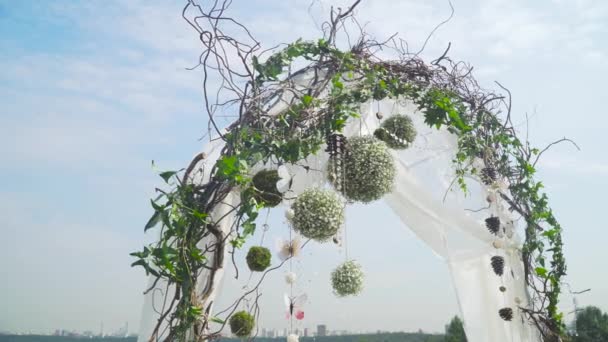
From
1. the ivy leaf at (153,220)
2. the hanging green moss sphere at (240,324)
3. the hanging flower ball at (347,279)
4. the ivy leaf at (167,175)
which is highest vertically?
the ivy leaf at (167,175)

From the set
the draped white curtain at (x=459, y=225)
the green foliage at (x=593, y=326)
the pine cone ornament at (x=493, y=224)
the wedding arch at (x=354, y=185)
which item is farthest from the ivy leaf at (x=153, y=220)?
the green foliage at (x=593, y=326)

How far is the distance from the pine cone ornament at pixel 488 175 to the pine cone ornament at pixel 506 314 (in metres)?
0.73

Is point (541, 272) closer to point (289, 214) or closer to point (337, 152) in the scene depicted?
point (337, 152)

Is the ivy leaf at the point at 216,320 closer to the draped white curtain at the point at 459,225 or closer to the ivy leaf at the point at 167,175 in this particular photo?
the ivy leaf at the point at 167,175

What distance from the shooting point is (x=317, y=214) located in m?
2.18

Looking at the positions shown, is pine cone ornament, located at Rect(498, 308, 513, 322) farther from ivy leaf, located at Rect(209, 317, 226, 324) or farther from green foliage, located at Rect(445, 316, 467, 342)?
green foliage, located at Rect(445, 316, 467, 342)

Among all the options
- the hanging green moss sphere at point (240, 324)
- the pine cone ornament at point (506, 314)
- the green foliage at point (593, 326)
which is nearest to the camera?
the hanging green moss sphere at point (240, 324)

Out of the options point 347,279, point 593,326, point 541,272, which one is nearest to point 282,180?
point 347,279

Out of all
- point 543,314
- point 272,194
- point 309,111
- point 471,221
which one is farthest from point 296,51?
point 543,314

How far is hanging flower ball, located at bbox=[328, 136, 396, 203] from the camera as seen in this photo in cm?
244

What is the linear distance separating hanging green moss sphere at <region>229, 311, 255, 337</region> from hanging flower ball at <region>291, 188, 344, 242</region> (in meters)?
0.46

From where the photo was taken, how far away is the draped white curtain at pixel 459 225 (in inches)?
111

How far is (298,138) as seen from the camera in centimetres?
220

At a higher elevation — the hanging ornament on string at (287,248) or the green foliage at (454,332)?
the hanging ornament on string at (287,248)
